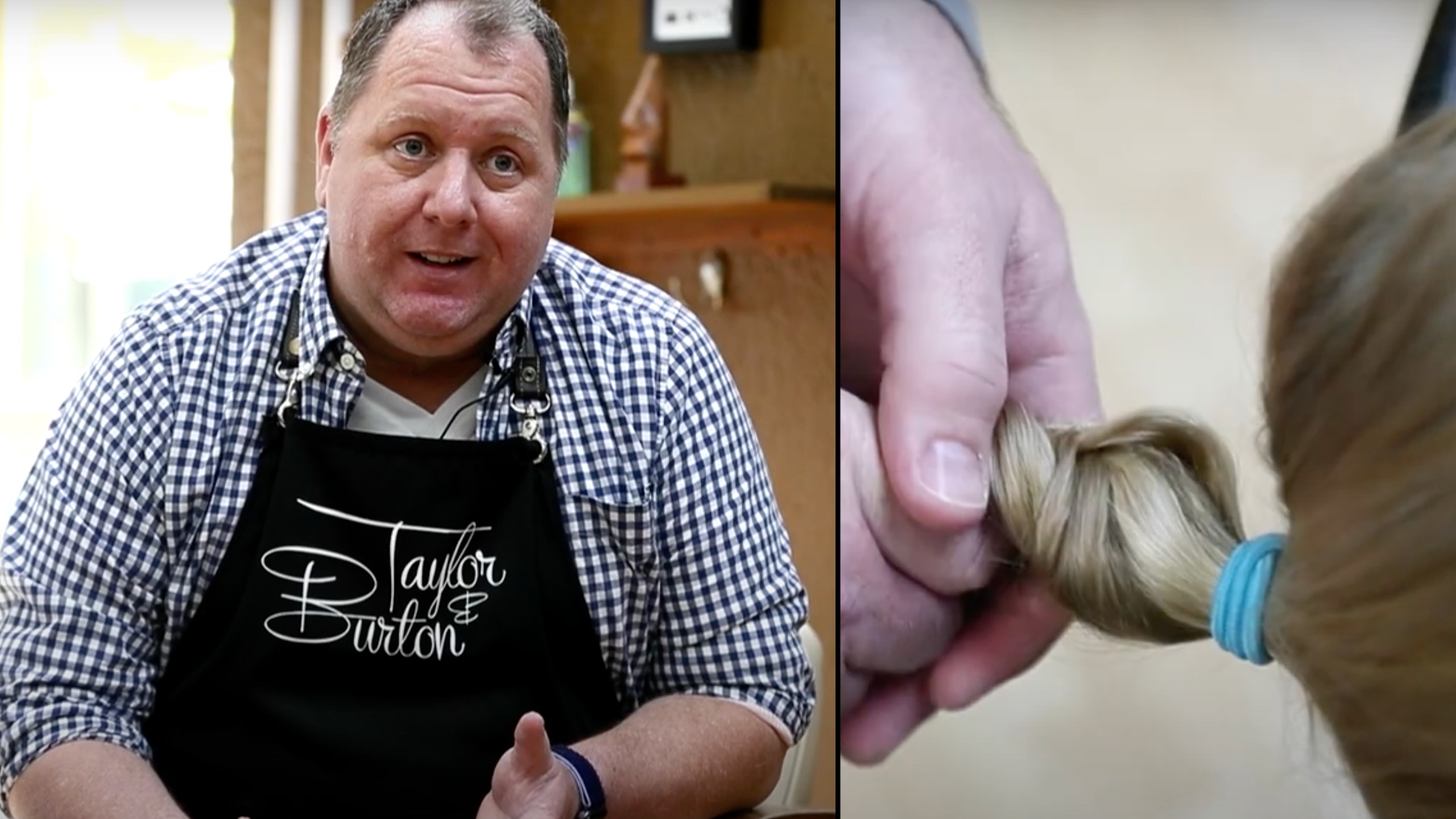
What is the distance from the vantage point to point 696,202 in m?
1.45

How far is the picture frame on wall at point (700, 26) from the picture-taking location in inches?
57.4

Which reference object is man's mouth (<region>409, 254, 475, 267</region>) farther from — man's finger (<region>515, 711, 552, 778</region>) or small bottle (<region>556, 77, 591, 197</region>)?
small bottle (<region>556, 77, 591, 197</region>)

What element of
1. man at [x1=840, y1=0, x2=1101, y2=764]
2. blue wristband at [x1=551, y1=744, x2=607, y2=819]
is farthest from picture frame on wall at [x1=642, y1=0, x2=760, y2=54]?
blue wristband at [x1=551, y1=744, x2=607, y2=819]

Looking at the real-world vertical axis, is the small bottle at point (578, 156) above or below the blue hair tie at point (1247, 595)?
above

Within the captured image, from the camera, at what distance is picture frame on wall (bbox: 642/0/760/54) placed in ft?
4.78

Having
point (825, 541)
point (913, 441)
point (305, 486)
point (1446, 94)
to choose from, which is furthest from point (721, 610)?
point (1446, 94)

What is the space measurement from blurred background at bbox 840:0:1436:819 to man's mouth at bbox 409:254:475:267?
368 mm

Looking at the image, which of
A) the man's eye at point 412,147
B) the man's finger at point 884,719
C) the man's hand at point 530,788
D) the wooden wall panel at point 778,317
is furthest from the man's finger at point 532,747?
the wooden wall panel at point 778,317

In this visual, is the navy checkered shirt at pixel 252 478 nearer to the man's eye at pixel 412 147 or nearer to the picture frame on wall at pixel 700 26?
the man's eye at pixel 412 147

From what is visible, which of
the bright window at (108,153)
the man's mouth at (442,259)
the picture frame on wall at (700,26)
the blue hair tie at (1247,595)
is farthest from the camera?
the picture frame on wall at (700,26)

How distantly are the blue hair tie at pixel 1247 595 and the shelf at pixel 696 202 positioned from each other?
669 millimetres

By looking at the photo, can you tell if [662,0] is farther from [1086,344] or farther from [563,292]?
[1086,344]

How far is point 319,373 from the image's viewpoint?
1.00 metres

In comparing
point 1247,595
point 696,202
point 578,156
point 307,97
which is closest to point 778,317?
point 696,202
